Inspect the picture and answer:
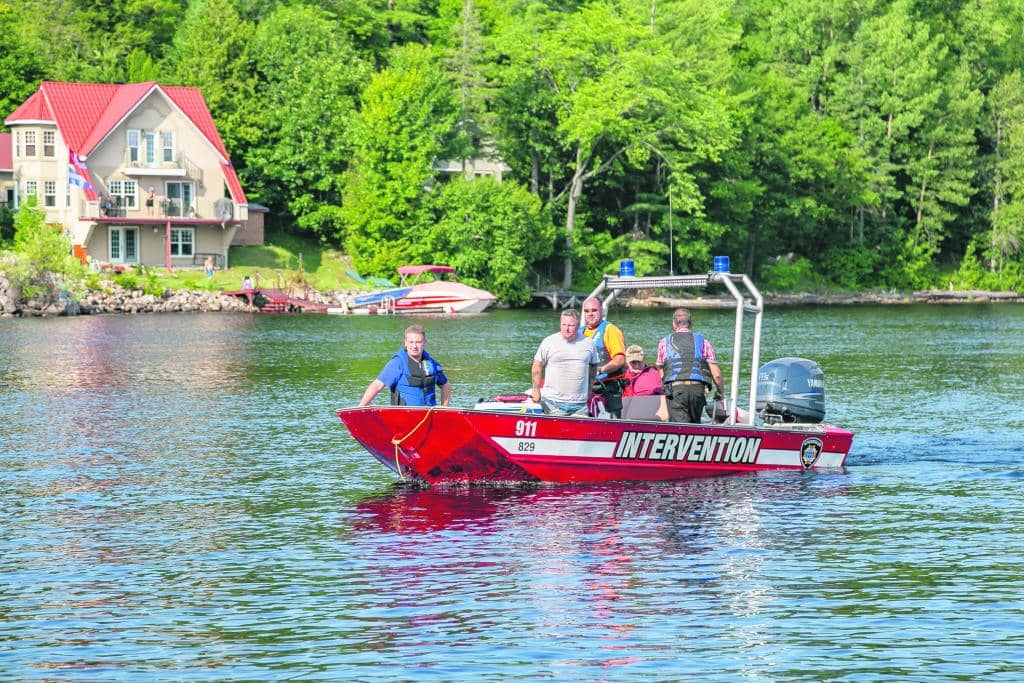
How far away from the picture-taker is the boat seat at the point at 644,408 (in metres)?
22.1

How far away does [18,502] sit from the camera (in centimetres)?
2117

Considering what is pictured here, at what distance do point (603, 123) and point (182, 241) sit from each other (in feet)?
82.5

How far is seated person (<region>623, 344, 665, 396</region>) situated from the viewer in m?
22.6

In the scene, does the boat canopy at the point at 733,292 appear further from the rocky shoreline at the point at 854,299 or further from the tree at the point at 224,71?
the tree at the point at 224,71

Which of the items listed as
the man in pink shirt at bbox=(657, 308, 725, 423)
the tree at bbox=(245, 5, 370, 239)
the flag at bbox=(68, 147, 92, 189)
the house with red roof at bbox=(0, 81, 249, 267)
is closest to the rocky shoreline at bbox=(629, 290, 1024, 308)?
the tree at bbox=(245, 5, 370, 239)

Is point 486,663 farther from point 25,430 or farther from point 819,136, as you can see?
point 819,136

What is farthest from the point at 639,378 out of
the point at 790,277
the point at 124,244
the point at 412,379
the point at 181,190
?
the point at 790,277

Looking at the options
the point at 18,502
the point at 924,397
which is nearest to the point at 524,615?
the point at 18,502

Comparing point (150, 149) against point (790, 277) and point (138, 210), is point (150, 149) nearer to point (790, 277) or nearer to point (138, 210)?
point (138, 210)

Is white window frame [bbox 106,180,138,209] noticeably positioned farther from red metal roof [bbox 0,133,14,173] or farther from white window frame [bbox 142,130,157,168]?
red metal roof [bbox 0,133,14,173]

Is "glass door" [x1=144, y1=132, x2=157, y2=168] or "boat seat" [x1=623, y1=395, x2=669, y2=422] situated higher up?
"glass door" [x1=144, y1=132, x2=157, y2=168]

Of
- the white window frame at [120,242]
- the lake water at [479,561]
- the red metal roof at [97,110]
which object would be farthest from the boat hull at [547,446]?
the white window frame at [120,242]

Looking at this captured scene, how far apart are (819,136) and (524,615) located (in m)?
91.7

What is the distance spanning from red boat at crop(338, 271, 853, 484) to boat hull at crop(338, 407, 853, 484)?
0.05 feet
